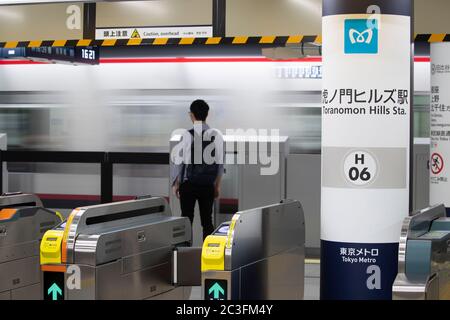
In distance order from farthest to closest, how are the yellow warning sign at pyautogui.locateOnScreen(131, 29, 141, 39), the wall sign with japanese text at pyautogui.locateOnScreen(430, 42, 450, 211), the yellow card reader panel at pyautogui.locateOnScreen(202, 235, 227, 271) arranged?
the yellow warning sign at pyautogui.locateOnScreen(131, 29, 141, 39)
the wall sign with japanese text at pyautogui.locateOnScreen(430, 42, 450, 211)
the yellow card reader panel at pyautogui.locateOnScreen(202, 235, 227, 271)

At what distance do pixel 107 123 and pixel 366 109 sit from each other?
714cm

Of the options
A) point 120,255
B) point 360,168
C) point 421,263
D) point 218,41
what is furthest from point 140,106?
point 421,263

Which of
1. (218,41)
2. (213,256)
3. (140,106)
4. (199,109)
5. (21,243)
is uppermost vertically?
(218,41)

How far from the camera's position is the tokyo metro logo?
5289mm

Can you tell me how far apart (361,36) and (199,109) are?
315 cm

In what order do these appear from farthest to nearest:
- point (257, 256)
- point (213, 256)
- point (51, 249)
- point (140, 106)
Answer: point (140, 106) < point (257, 256) < point (51, 249) < point (213, 256)

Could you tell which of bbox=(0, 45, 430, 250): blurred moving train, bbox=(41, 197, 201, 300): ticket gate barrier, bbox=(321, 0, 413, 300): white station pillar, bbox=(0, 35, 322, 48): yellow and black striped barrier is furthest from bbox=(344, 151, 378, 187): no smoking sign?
bbox=(0, 45, 430, 250): blurred moving train

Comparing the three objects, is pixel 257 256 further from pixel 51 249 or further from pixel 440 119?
pixel 440 119

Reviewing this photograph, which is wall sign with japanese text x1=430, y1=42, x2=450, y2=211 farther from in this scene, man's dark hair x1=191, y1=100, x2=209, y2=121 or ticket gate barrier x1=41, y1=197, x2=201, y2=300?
man's dark hair x1=191, y1=100, x2=209, y2=121

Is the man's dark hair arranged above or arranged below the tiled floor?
above

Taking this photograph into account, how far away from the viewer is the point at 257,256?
215 inches

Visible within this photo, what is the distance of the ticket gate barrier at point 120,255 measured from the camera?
201 inches

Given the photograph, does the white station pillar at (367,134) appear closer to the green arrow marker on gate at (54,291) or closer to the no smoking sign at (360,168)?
the no smoking sign at (360,168)

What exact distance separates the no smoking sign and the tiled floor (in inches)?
93.9
